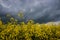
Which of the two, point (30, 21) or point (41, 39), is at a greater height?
point (30, 21)

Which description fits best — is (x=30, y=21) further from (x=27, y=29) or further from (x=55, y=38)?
(x=55, y=38)

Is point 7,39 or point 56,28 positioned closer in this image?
point 7,39

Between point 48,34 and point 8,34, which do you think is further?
point 48,34

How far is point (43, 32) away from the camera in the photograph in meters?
19.3

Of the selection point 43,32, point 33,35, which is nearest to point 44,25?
point 43,32

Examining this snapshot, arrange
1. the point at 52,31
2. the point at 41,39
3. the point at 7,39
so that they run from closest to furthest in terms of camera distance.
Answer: the point at 7,39 → the point at 41,39 → the point at 52,31

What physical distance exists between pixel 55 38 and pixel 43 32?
1.32 metres

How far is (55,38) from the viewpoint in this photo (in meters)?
18.7

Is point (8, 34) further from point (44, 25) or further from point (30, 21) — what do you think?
point (44, 25)

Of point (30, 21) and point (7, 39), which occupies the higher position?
point (30, 21)

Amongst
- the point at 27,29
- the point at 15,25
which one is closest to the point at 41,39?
the point at 27,29

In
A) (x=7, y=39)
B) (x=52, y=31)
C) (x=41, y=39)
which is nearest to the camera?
(x=7, y=39)

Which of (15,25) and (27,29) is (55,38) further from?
(15,25)

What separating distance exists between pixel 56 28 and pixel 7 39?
5.47 meters
